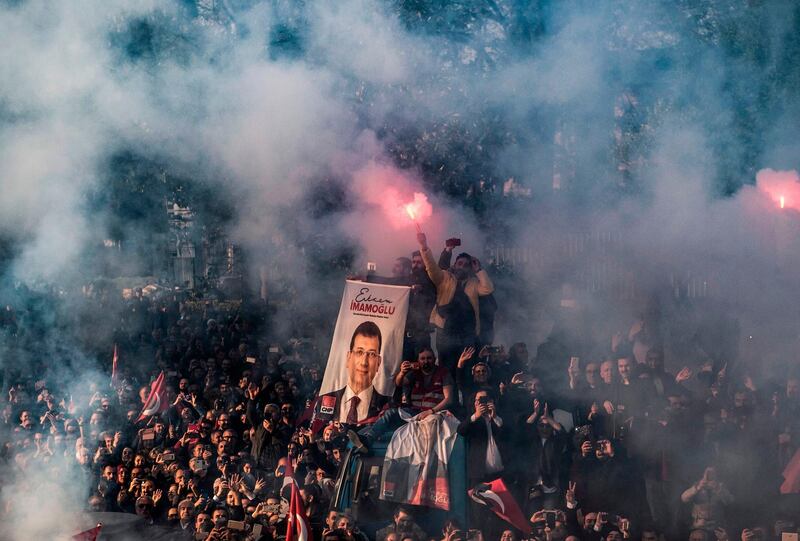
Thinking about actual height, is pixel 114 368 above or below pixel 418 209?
below

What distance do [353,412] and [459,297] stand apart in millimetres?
1162

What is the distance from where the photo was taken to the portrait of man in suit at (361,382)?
25.4 feet

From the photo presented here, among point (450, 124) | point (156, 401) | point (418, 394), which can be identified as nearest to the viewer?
point (418, 394)

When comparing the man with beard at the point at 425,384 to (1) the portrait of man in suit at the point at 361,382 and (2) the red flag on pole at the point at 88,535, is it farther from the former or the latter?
(2) the red flag on pole at the point at 88,535

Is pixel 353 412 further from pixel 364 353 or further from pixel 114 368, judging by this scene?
pixel 114 368

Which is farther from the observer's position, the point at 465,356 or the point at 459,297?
the point at 459,297

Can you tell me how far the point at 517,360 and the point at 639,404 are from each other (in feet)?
3.05

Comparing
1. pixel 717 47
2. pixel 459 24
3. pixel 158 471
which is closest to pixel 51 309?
pixel 158 471

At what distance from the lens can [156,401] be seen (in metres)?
8.59

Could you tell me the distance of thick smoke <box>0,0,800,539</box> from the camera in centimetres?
844

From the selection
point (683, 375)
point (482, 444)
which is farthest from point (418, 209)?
point (683, 375)

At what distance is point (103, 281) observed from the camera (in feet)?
36.0

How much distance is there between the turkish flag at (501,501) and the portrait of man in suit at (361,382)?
1215mm

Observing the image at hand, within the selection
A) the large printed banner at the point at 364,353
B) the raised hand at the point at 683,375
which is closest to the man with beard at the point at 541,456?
the raised hand at the point at 683,375
